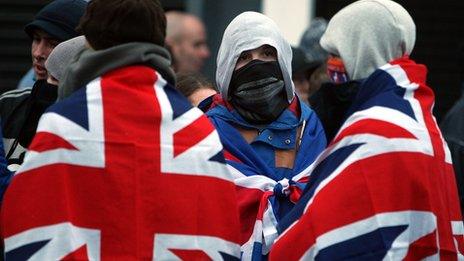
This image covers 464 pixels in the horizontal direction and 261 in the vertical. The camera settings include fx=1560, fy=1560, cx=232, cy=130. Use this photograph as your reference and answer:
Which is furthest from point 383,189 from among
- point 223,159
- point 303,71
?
point 303,71

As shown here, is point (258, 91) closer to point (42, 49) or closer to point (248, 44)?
point (248, 44)

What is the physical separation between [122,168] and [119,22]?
18.5 inches

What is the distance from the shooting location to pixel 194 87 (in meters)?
6.36

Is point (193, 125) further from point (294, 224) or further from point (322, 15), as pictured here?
point (322, 15)

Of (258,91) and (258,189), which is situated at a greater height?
(258,91)

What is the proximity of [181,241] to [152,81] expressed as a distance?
0.52m

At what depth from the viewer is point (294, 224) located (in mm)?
5242

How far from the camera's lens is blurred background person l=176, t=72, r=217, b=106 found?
6281mm

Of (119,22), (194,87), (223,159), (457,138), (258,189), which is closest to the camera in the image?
(119,22)

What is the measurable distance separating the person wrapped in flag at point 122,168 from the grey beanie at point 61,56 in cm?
54

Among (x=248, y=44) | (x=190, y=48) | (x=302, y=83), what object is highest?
(x=248, y=44)

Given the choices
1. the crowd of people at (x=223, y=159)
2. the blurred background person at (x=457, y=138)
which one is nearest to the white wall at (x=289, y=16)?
the blurred background person at (x=457, y=138)

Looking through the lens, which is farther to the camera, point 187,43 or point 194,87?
point 187,43

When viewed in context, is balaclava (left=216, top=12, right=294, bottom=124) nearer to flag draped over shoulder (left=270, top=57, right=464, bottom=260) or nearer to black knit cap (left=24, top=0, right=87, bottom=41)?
flag draped over shoulder (left=270, top=57, right=464, bottom=260)
